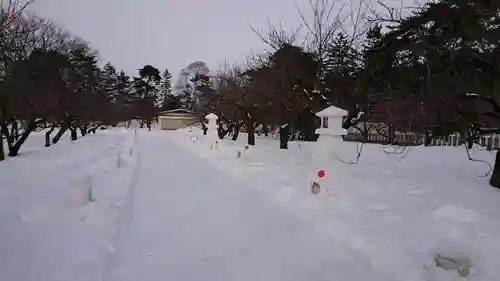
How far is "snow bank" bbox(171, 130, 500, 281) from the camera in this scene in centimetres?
418

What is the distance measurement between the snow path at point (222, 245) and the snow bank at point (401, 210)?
325 millimetres

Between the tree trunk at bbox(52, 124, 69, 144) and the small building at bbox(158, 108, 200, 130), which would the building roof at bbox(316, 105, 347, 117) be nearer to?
the tree trunk at bbox(52, 124, 69, 144)

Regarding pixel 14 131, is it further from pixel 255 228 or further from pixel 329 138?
pixel 255 228

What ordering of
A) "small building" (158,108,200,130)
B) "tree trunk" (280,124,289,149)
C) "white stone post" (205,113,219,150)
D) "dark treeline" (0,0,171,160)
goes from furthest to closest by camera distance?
"small building" (158,108,200,130), "white stone post" (205,113,219,150), "tree trunk" (280,124,289,149), "dark treeline" (0,0,171,160)

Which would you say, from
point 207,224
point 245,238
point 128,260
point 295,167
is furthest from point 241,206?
point 295,167

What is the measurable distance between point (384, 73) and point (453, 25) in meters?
1.62

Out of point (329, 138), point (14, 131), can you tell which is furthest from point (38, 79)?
point (329, 138)

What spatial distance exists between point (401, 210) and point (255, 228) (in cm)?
223

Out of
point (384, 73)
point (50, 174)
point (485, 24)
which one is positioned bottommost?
point (50, 174)

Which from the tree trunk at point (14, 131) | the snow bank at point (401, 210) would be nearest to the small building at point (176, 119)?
the tree trunk at point (14, 131)

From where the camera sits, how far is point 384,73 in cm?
827

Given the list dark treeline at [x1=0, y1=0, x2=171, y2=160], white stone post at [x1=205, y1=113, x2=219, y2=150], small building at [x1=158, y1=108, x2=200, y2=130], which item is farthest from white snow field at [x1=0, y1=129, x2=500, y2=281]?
small building at [x1=158, y1=108, x2=200, y2=130]

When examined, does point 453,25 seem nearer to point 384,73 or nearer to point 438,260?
point 384,73

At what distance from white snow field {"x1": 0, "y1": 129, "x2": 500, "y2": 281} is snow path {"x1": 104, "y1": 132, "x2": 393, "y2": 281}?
0.01 metres
